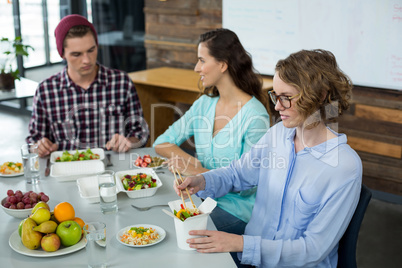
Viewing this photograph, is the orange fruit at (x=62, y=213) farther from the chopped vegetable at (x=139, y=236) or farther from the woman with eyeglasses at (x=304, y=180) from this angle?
the woman with eyeglasses at (x=304, y=180)

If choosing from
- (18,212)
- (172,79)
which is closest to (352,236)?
(18,212)

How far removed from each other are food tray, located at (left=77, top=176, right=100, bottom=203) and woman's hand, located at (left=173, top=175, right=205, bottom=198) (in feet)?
1.05

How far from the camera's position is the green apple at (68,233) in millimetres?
1428

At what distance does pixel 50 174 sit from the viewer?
2.02 m

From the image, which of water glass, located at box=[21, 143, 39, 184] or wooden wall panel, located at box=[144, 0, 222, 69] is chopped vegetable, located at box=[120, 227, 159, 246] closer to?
water glass, located at box=[21, 143, 39, 184]


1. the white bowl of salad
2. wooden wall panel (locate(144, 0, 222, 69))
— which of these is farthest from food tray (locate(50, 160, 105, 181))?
wooden wall panel (locate(144, 0, 222, 69))

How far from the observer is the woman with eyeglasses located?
148 centimetres

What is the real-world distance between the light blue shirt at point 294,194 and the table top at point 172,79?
1852 mm

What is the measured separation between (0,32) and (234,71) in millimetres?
4104

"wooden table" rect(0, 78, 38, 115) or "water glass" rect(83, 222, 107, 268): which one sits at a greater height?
"wooden table" rect(0, 78, 38, 115)

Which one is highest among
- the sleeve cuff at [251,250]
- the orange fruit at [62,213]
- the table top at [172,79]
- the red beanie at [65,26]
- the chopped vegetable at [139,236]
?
the red beanie at [65,26]

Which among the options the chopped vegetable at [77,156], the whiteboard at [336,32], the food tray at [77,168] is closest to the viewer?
the food tray at [77,168]

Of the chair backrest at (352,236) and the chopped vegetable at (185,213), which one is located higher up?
the chopped vegetable at (185,213)

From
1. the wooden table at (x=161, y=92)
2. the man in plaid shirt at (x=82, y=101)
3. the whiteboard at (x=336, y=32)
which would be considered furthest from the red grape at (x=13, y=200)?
the whiteboard at (x=336, y=32)
